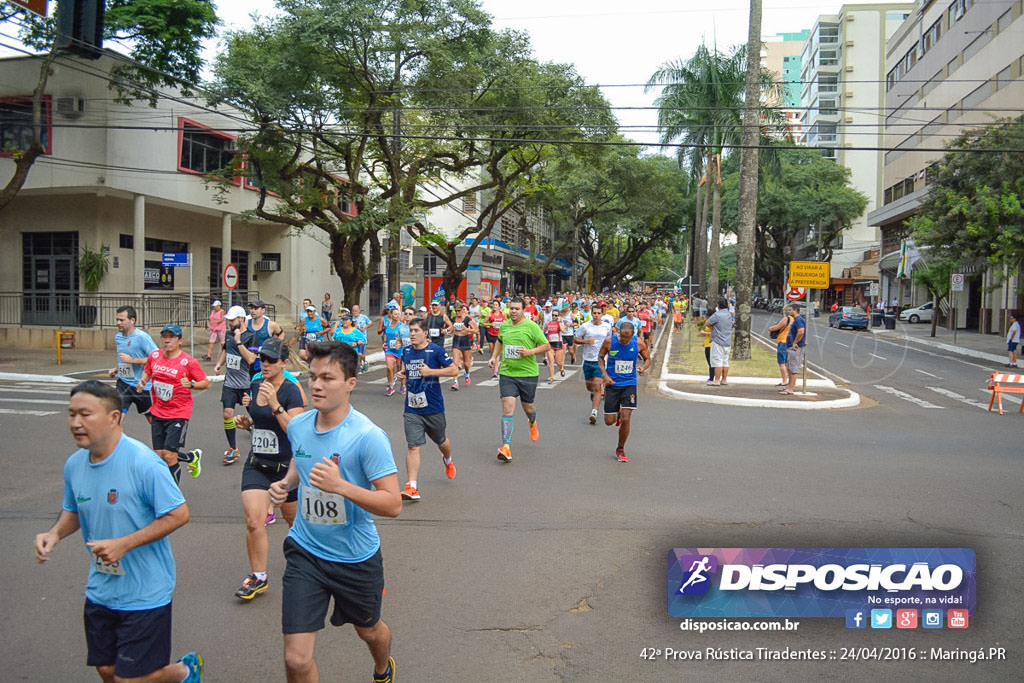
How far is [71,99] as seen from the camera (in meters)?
24.8

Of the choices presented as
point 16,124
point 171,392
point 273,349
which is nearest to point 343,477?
point 273,349

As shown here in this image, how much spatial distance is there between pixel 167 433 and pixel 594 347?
7500mm

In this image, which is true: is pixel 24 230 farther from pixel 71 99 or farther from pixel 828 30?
pixel 828 30

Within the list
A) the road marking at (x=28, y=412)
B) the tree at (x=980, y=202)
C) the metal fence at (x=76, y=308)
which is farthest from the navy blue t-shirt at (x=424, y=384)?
the tree at (x=980, y=202)

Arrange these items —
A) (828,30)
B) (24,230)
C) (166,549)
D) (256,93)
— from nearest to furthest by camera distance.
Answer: (166,549) → (256,93) → (24,230) → (828,30)

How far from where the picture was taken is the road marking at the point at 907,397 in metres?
16.1

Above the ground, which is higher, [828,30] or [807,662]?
[828,30]

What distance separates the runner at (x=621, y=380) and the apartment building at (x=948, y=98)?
2325 centimetres

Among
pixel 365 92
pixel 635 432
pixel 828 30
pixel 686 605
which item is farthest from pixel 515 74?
pixel 828 30

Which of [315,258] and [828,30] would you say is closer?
[315,258]

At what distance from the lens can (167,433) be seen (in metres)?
7.26

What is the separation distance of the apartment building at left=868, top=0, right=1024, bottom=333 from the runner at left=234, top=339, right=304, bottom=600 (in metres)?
28.8

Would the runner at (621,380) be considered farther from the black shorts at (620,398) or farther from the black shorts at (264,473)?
the black shorts at (264,473)

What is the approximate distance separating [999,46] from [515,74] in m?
28.8
